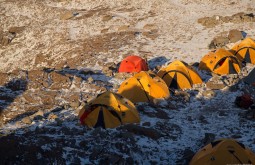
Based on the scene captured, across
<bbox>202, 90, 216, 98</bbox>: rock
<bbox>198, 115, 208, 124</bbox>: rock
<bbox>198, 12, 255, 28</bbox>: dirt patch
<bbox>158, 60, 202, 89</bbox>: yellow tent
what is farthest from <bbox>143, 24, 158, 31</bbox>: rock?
<bbox>198, 115, 208, 124</bbox>: rock

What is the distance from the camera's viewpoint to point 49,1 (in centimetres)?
3897

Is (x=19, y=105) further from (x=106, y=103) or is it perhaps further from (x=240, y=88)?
(x=240, y=88)

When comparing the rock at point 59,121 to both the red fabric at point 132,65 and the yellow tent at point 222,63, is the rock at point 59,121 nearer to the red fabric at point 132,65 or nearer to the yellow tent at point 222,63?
the red fabric at point 132,65

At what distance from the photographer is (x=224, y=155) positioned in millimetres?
11453

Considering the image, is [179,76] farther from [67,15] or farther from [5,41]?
[67,15]

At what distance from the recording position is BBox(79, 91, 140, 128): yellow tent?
14172 mm

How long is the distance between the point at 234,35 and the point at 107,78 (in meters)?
10.6

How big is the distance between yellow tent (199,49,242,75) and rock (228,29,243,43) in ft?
14.3

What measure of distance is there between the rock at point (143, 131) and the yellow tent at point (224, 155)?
2298 millimetres

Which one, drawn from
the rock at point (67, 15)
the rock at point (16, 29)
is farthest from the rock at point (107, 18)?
the rock at point (16, 29)

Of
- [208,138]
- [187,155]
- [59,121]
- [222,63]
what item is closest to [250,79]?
[222,63]

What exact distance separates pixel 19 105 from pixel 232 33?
16.3m

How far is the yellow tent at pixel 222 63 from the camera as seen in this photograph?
20.3 m

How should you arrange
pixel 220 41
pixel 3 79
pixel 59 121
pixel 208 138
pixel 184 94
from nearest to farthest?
pixel 208 138
pixel 59 121
pixel 184 94
pixel 3 79
pixel 220 41
